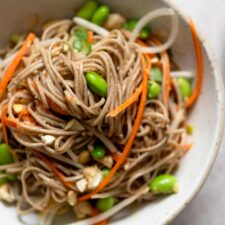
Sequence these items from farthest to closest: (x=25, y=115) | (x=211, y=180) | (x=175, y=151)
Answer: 1. (x=211, y=180)
2. (x=175, y=151)
3. (x=25, y=115)

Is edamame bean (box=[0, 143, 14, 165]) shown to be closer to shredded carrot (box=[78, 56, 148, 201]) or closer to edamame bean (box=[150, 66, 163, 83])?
shredded carrot (box=[78, 56, 148, 201])

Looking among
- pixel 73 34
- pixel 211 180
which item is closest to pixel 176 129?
pixel 211 180

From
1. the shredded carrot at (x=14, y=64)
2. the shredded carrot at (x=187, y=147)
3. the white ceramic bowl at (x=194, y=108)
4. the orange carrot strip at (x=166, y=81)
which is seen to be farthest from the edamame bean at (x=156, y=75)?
the shredded carrot at (x=14, y=64)

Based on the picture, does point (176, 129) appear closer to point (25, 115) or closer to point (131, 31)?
point (131, 31)

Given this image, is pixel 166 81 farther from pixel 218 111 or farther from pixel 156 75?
pixel 218 111

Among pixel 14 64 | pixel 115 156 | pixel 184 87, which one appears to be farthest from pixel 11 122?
pixel 184 87

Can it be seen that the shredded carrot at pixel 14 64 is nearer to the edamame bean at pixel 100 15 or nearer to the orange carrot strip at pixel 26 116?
the orange carrot strip at pixel 26 116
